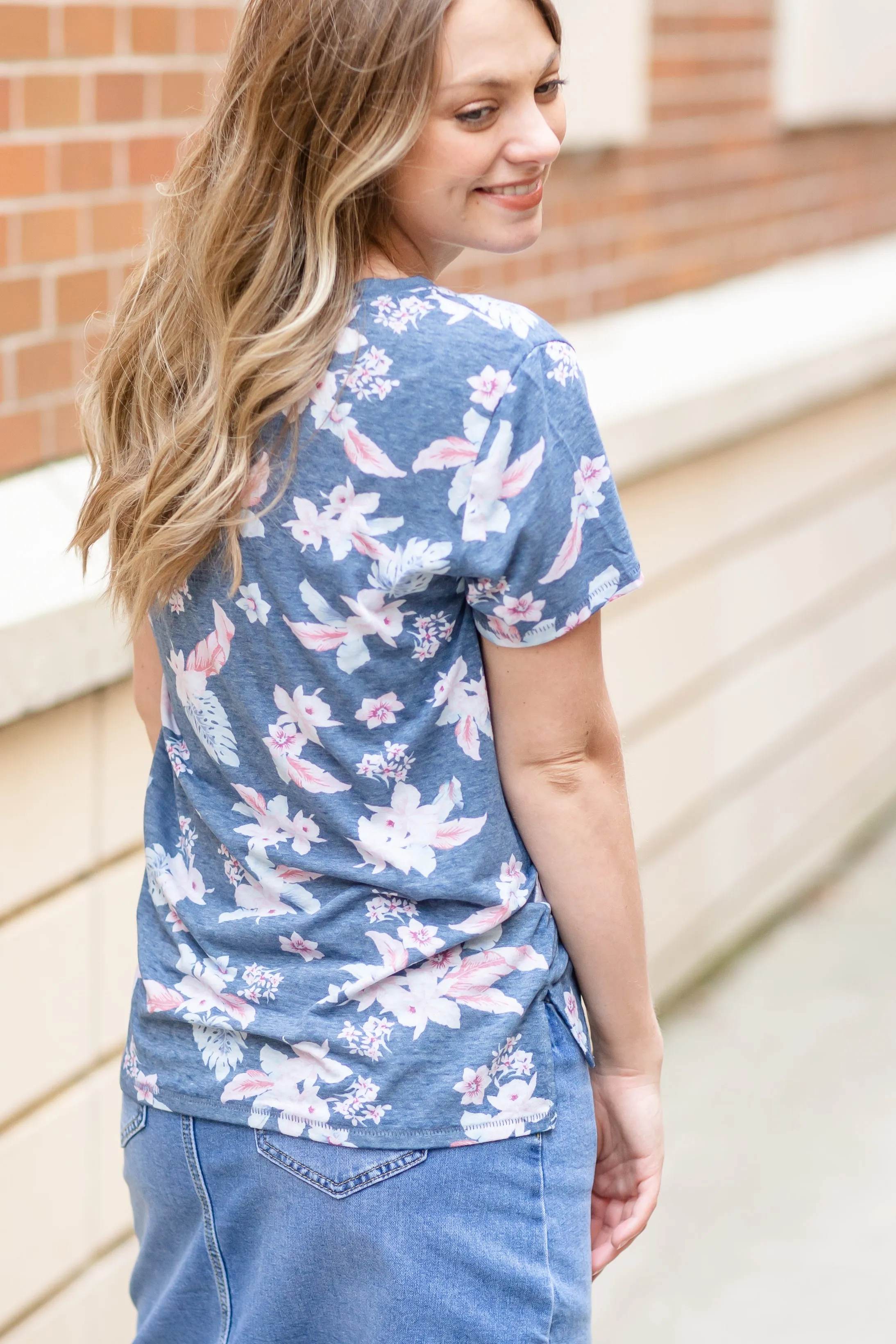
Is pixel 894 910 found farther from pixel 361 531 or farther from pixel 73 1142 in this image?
pixel 361 531

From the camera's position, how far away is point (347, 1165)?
1.33 m

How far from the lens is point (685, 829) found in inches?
158

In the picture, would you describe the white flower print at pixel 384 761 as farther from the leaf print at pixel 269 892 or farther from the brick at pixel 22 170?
the brick at pixel 22 170

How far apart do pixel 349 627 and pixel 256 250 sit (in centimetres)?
32

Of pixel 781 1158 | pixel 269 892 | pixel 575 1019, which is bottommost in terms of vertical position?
pixel 781 1158

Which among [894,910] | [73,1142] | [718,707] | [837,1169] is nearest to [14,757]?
[73,1142]

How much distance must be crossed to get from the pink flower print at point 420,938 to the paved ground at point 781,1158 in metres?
1.81

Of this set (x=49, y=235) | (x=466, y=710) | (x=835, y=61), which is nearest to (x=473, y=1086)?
(x=466, y=710)

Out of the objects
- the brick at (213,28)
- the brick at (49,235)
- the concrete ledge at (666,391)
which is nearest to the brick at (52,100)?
the brick at (49,235)

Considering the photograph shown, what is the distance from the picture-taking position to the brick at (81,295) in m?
2.39

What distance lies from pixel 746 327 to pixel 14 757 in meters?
2.54

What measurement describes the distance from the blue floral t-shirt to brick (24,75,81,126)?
1153 mm

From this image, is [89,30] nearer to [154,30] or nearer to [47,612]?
[154,30]

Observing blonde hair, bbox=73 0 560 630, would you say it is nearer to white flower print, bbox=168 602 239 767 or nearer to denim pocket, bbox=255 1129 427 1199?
white flower print, bbox=168 602 239 767
